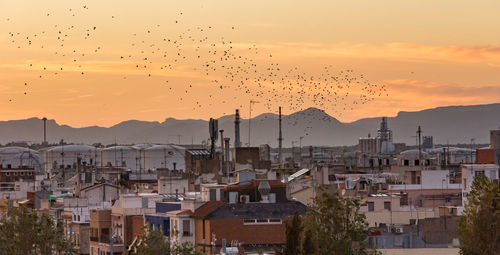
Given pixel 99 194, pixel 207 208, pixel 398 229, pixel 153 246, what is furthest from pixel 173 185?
pixel 153 246

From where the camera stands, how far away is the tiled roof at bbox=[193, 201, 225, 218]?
59.5 metres

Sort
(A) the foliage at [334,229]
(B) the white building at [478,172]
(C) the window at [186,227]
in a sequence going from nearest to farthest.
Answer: (A) the foliage at [334,229] < (C) the window at [186,227] < (B) the white building at [478,172]

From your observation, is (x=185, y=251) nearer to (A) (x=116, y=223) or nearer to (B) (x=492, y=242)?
(B) (x=492, y=242)

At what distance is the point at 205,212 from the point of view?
5959cm

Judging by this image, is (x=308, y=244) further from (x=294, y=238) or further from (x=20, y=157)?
(x=20, y=157)

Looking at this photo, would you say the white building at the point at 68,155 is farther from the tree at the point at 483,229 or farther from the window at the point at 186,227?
the tree at the point at 483,229

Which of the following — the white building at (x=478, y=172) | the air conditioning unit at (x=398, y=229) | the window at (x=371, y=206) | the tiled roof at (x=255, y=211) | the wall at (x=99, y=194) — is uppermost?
the white building at (x=478, y=172)

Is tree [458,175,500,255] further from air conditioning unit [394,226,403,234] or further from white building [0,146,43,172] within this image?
white building [0,146,43,172]

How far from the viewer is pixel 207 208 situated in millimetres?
60031

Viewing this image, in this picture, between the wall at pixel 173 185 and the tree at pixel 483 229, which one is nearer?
the tree at pixel 483 229

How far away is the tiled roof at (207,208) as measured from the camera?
59.5 m

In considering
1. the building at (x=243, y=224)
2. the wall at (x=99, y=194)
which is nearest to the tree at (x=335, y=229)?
the building at (x=243, y=224)

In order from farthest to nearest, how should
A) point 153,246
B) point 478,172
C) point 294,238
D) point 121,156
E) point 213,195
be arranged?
1. point 121,156
2. point 478,172
3. point 213,195
4. point 153,246
5. point 294,238

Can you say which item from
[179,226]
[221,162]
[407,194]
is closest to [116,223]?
[179,226]
